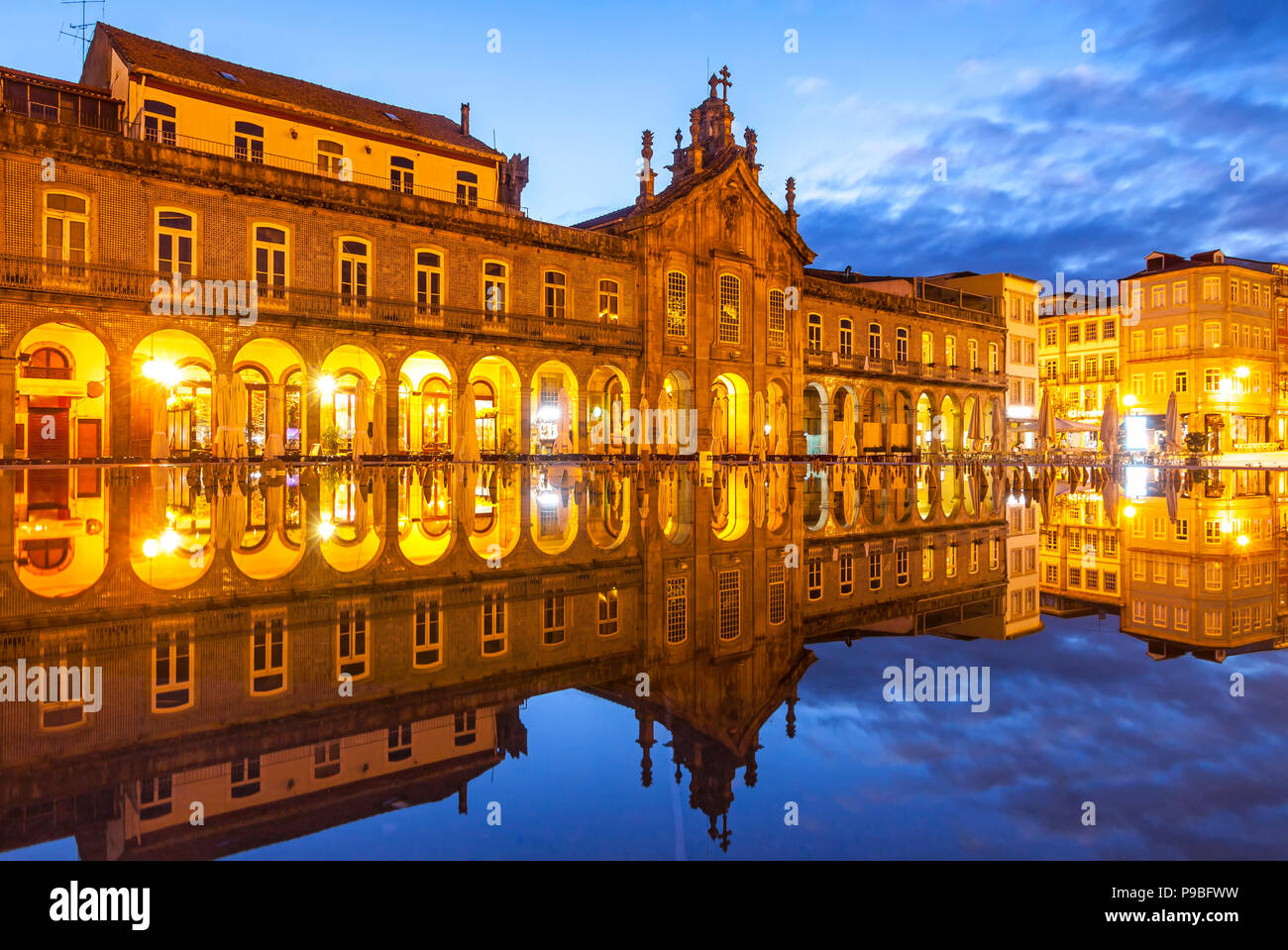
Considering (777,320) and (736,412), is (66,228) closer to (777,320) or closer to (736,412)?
(736,412)

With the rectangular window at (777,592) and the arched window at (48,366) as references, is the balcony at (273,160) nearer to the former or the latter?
the arched window at (48,366)

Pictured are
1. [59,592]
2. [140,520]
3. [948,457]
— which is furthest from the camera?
[948,457]

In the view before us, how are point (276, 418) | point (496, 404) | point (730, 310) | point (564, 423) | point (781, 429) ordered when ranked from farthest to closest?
point (781, 429) < point (730, 310) < point (564, 423) < point (496, 404) < point (276, 418)

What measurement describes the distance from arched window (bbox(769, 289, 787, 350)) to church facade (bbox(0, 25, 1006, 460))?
14 centimetres

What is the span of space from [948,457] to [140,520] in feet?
155

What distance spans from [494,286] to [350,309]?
6.14 metres

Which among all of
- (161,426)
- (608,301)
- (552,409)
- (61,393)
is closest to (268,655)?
(161,426)

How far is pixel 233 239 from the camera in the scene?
88.9 ft

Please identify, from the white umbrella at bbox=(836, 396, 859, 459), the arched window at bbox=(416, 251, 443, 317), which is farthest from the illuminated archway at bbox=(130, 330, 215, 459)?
the white umbrella at bbox=(836, 396, 859, 459)

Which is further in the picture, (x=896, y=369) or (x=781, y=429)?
(x=896, y=369)

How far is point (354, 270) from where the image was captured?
98.2 feet
